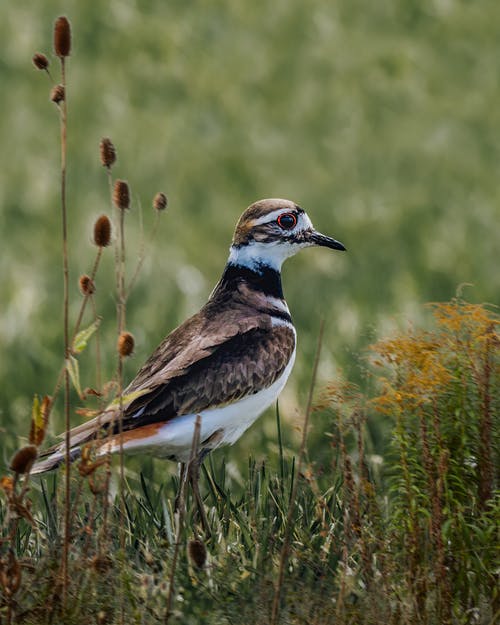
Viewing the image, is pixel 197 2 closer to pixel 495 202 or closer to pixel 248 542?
pixel 495 202

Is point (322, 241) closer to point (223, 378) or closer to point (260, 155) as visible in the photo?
point (223, 378)

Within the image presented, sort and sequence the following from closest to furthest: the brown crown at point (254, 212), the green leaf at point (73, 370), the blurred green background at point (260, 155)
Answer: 1. the green leaf at point (73, 370)
2. the brown crown at point (254, 212)
3. the blurred green background at point (260, 155)

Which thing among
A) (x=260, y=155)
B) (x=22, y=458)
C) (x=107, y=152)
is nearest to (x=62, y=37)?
(x=107, y=152)

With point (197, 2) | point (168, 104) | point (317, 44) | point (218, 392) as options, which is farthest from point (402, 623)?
point (197, 2)

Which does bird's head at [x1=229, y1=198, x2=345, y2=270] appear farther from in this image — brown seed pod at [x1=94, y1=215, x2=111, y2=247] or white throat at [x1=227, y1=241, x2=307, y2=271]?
brown seed pod at [x1=94, y1=215, x2=111, y2=247]

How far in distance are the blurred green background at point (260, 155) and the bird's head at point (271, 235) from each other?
171 cm

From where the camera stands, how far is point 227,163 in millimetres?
11664

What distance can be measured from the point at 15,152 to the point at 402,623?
859cm

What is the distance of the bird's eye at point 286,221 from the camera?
531cm

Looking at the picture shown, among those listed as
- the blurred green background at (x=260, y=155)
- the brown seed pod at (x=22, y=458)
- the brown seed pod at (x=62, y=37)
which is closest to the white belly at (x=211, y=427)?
the brown seed pod at (x=22, y=458)

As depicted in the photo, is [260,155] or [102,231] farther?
[260,155]

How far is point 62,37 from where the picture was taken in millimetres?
3924

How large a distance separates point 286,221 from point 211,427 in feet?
3.03

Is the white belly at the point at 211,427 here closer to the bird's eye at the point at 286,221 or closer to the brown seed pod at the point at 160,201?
the bird's eye at the point at 286,221
